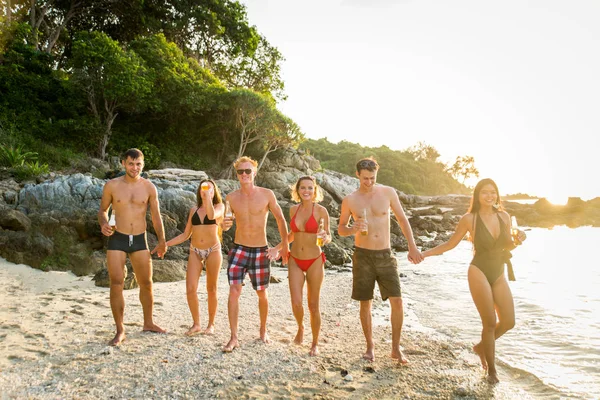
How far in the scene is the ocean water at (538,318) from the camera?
497 centimetres

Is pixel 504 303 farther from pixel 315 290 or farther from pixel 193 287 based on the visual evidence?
pixel 193 287

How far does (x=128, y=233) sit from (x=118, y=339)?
4.17 feet

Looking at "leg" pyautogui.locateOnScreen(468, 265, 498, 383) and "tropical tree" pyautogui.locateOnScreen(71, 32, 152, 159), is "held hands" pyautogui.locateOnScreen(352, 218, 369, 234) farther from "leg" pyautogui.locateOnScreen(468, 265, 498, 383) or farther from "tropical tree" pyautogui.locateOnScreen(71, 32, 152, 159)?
"tropical tree" pyautogui.locateOnScreen(71, 32, 152, 159)

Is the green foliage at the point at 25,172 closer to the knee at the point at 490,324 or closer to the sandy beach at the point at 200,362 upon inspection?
the sandy beach at the point at 200,362

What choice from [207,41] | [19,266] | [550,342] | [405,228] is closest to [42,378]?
[405,228]

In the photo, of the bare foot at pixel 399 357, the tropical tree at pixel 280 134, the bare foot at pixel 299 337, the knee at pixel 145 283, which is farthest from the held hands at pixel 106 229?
the tropical tree at pixel 280 134

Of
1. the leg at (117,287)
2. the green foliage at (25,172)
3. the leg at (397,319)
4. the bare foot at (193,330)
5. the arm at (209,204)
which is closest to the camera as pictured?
the leg at (397,319)

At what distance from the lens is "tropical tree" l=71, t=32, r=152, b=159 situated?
21125 mm

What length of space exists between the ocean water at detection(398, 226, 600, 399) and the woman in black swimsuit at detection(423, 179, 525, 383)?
948 mm

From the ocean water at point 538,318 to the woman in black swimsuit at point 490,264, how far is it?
948mm

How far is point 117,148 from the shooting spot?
81.1ft

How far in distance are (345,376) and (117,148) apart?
24412mm

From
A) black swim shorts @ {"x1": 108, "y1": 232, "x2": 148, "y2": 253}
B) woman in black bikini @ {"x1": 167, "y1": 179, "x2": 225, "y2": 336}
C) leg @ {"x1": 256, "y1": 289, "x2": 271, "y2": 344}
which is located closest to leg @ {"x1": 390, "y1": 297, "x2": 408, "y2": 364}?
leg @ {"x1": 256, "y1": 289, "x2": 271, "y2": 344}

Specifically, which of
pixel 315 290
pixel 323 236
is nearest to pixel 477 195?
pixel 323 236
